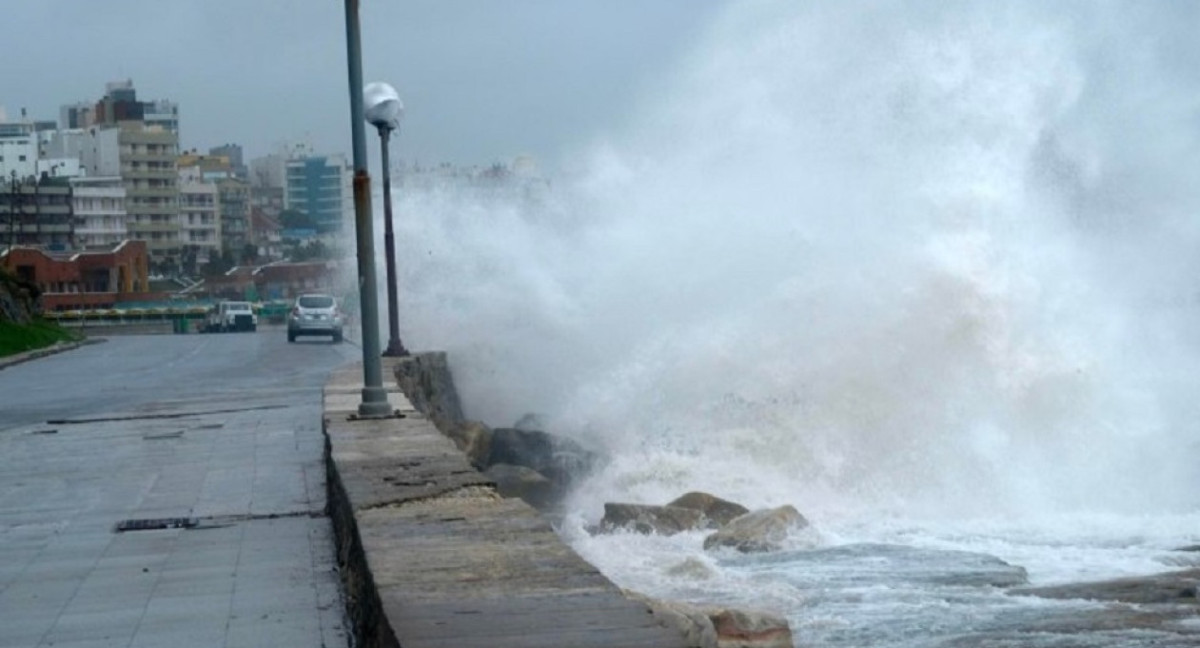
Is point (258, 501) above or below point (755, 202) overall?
below

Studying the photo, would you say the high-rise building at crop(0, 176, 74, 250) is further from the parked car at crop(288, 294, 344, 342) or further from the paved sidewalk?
the paved sidewalk

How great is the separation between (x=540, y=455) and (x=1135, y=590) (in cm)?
849

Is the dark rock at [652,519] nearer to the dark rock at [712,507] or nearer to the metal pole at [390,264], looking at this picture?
the dark rock at [712,507]

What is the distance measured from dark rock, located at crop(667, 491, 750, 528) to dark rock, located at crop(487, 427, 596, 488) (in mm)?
2904

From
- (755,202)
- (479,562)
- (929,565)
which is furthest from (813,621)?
(755,202)

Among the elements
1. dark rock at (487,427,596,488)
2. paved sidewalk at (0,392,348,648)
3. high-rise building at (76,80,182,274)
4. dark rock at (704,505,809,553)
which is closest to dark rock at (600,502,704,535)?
dark rock at (704,505,809,553)

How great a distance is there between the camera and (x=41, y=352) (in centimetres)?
4822

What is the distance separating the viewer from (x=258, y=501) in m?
12.2

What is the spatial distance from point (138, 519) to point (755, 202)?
1736 centimetres

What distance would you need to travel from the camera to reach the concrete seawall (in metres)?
4.98

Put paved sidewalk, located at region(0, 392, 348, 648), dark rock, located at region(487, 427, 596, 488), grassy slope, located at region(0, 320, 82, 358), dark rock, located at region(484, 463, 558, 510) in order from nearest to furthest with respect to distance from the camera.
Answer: paved sidewalk, located at region(0, 392, 348, 648) < dark rock, located at region(484, 463, 558, 510) < dark rock, located at region(487, 427, 596, 488) < grassy slope, located at region(0, 320, 82, 358)

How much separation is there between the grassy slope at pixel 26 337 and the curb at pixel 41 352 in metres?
0.31

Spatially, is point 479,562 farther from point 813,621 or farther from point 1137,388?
point 1137,388

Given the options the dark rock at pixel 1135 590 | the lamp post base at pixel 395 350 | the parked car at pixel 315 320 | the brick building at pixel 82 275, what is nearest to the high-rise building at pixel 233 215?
the brick building at pixel 82 275
